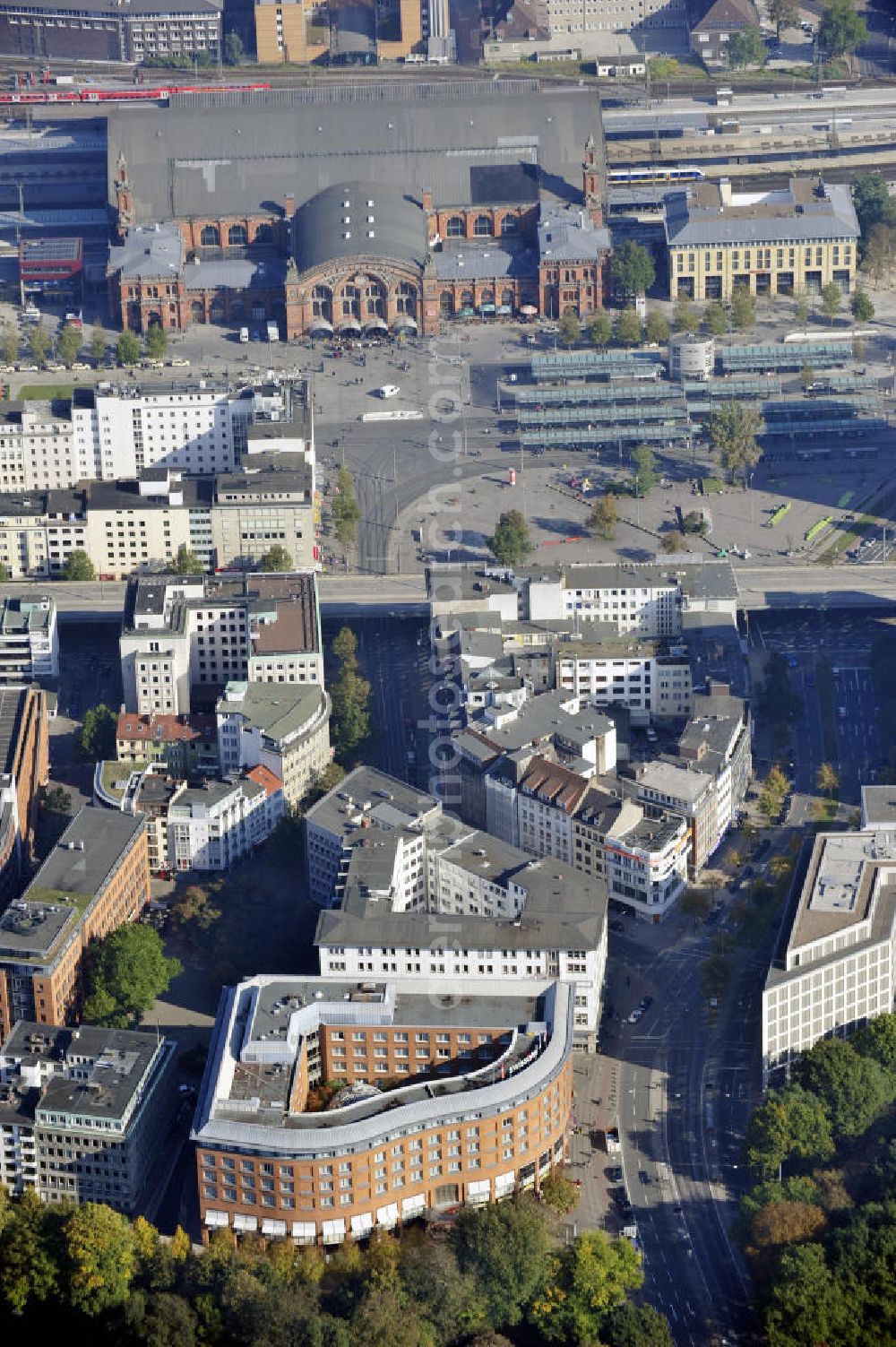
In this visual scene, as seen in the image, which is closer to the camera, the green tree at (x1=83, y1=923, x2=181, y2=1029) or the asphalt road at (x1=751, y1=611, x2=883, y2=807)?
the green tree at (x1=83, y1=923, x2=181, y2=1029)

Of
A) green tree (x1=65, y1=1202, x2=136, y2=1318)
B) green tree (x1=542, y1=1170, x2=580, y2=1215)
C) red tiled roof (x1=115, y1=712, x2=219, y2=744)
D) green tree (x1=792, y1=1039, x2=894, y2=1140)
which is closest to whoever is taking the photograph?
green tree (x1=65, y1=1202, x2=136, y2=1318)

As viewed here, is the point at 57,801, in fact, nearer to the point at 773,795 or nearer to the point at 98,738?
the point at 98,738

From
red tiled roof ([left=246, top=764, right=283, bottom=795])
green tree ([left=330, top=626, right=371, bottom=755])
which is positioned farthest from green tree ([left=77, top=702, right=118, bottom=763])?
green tree ([left=330, top=626, right=371, bottom=755])

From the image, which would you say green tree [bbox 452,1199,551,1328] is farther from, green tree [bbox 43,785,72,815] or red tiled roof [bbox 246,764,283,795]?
green tree [bbox 43,785,72,815]

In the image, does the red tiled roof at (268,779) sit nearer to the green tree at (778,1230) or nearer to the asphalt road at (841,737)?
the asphalt road at (841,737)

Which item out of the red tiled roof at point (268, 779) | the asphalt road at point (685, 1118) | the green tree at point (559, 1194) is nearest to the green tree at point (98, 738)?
the red tiled roof at point (268, 779)

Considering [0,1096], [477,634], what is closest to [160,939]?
[0,1096]
